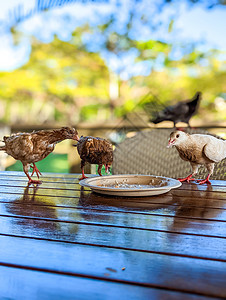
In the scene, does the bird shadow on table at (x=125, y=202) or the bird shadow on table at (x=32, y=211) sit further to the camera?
the bird shadow on table at (x=125, y=202)

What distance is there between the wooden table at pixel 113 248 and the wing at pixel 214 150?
344 millimetres

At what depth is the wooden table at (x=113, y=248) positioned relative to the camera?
39cm

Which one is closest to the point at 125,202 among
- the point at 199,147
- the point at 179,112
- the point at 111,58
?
the point at 199,147

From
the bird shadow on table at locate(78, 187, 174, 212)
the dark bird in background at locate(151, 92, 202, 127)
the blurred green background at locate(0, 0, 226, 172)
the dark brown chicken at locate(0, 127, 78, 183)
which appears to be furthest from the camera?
the blurred green background at locate(0, 0, 226, 172)

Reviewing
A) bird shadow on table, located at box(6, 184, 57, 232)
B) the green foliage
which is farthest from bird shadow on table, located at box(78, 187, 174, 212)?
the green foliage

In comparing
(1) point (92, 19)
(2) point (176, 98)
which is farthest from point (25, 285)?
(1) point (92, 19)

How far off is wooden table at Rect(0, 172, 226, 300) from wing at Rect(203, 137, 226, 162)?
0.34 metres

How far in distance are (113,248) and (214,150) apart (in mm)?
832

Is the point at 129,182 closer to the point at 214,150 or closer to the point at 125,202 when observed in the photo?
the point at 125,202

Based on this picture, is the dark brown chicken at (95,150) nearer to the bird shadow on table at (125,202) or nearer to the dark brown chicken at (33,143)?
the dark brown chicken at (33,143)

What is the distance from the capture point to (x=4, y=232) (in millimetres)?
596

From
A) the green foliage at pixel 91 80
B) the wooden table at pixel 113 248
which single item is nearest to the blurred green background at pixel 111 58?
the green foliage at pixel 91 80

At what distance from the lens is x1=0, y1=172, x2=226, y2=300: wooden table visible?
1.26ft

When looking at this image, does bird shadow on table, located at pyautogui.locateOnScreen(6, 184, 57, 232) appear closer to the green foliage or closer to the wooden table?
the wooden table
